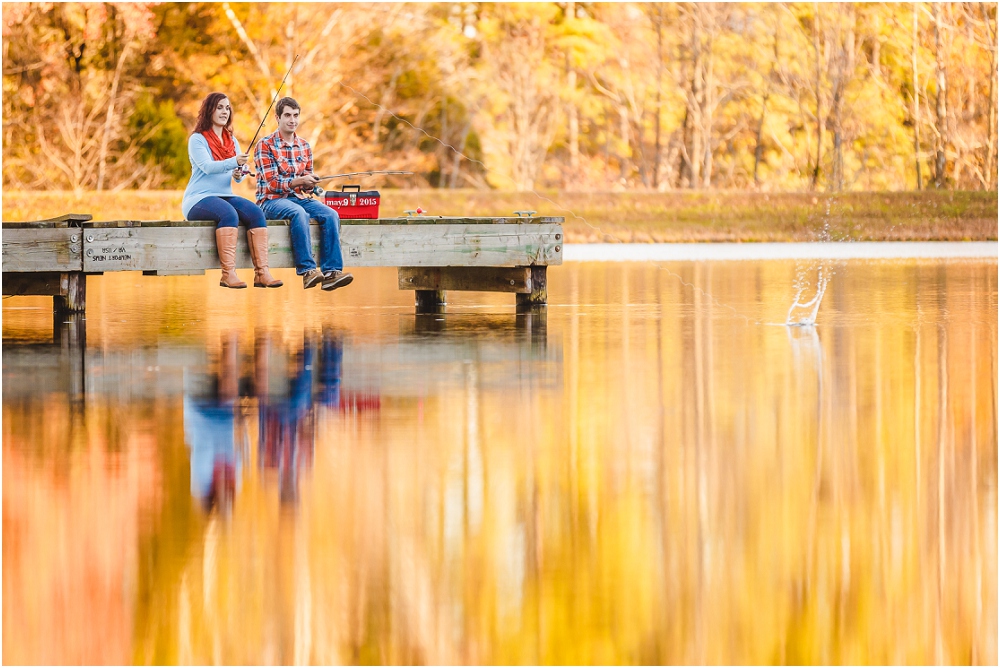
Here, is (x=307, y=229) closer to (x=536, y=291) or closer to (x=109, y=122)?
(x=536, y=291)

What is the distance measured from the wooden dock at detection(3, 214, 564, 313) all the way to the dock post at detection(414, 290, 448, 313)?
0.04 ft

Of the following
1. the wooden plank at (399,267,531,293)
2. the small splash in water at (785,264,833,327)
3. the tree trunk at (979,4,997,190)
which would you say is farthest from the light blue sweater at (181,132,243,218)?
the tree trunk at (979,4,997,190)

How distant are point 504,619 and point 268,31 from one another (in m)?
36.5

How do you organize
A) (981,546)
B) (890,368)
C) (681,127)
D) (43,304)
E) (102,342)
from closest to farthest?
(981,546) → (890,368) → (102,342) → (43,304) → (681,127)

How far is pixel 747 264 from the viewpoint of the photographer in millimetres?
20547

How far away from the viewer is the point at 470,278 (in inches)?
546

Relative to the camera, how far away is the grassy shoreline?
2866 centimetres

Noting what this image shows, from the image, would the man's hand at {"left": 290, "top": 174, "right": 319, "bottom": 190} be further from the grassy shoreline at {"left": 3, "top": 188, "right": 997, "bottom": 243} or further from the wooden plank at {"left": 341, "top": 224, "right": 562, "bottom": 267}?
the grassy shoreline at {"left": 3, "top": 188, "right": 997, "bottom": 243}

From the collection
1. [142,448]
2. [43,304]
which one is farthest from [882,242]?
[142,448]

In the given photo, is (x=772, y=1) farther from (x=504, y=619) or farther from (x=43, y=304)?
(x=504, y=619)

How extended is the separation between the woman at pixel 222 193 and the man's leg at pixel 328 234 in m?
0.44

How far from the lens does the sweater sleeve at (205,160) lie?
11.5m

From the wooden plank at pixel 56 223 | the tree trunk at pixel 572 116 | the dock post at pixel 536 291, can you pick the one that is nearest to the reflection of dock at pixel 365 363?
the wooden plank at pixel 56 223

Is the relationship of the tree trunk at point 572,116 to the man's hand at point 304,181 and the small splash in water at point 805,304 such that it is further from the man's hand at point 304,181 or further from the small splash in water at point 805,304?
the man's hand at point 304,181
